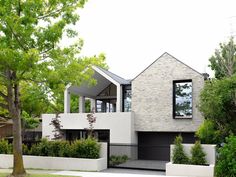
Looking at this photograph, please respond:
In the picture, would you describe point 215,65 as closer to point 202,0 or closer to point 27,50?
point 202,0

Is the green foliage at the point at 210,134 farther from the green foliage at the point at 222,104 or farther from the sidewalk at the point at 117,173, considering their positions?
the sidewalk at the point at 117,173

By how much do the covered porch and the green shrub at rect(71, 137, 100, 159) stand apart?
22.3 feet

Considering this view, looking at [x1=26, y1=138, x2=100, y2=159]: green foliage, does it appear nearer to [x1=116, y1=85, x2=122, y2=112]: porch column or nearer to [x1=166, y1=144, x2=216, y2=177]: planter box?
[x1=166, y1=144, x2=216, y2=177]: planter box

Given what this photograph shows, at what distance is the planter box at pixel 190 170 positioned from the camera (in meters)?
14.8

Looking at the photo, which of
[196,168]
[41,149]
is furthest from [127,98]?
[196,168]

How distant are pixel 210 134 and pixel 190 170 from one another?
317cm

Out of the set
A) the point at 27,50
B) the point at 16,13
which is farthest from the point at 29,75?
the point at 16,13

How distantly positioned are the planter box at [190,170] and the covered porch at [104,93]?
9061mm

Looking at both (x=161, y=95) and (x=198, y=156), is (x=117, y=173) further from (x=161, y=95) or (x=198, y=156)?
(x=161, y=95)

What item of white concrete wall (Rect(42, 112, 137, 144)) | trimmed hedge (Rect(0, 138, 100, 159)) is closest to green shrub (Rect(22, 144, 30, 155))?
trimmed hedge (Rect(0, 138, 100, 159))

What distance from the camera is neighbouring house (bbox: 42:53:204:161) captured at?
22.2 metres

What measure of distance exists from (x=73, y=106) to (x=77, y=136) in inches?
474

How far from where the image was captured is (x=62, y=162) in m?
17.8

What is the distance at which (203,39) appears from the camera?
25.2 m
